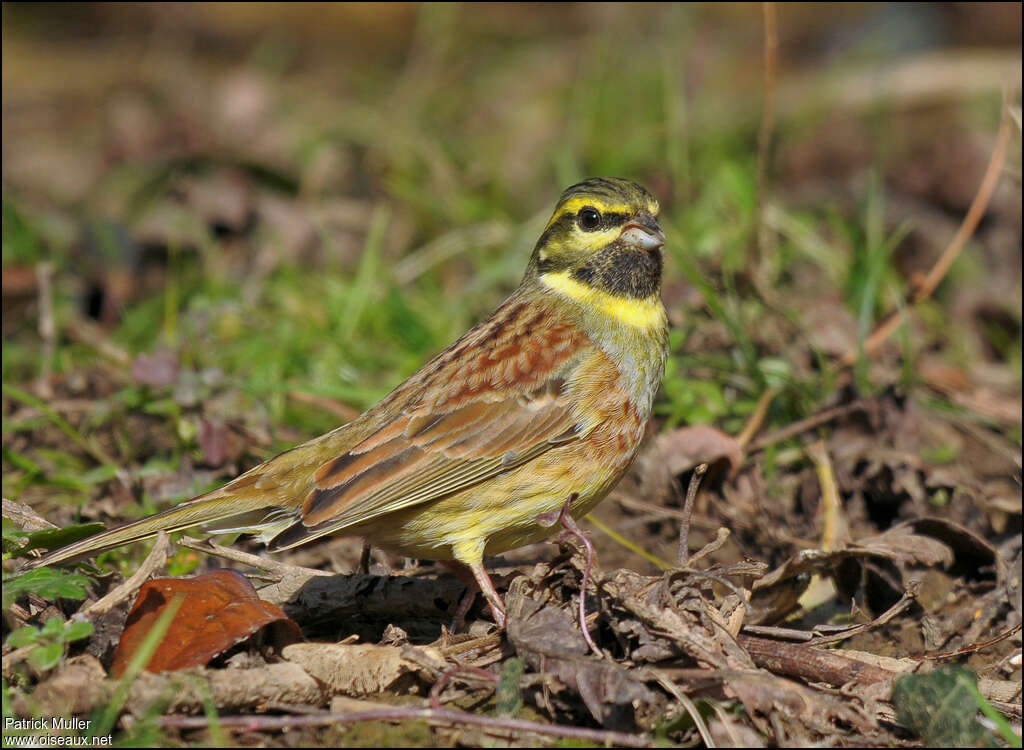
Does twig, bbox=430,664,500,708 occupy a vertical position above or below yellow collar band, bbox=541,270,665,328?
below

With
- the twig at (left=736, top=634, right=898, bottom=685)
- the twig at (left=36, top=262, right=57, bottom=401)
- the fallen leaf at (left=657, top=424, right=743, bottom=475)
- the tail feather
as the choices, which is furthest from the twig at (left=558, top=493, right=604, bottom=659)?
the twig at (left=36, top=262, right=57, bottom=401)

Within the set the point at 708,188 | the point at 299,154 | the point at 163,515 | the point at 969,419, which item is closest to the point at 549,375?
the point at 163,515

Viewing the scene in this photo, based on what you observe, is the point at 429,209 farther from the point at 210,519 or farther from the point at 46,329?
the point at 210,519

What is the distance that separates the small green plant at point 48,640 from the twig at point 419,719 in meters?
0.34

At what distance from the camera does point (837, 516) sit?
515 centimetres

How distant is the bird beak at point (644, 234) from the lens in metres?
4.64

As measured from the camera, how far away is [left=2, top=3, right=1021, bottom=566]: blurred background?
576cm

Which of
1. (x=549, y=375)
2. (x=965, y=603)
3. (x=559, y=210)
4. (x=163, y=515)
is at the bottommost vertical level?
(x=965, y=603)

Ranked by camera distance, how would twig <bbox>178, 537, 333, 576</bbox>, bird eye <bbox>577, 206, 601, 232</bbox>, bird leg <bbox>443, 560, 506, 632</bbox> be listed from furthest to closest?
bird eye <bbox>577, 206, 601, 232</bbox> → twig <bbox>178, 537, 333, 576</bbox> → bird leg <bbox>443, 560, 506, 632</bbox>

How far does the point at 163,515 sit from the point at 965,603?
2941mm

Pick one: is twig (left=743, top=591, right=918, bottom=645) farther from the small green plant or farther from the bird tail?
the small green plant

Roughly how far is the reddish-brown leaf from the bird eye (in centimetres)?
187

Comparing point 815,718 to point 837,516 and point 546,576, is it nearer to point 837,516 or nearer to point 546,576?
point 546,576

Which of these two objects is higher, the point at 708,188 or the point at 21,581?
the point at 708,188
